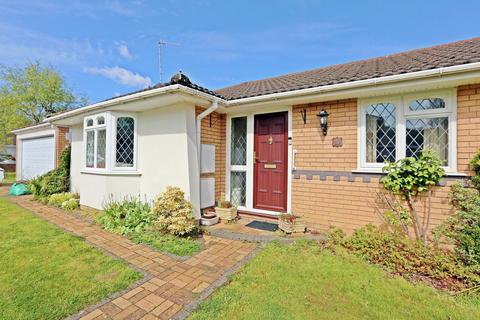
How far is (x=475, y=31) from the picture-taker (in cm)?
621

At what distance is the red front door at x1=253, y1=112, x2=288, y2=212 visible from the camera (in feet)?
19.4

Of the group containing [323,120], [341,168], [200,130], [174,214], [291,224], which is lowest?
[291,224]

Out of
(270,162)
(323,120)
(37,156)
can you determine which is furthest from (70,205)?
(37,156)

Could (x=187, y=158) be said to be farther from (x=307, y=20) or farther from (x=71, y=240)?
(x=307, y=20)

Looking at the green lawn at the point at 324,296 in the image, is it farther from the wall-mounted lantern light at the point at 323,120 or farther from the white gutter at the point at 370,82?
the white gutter at the point at 370,82

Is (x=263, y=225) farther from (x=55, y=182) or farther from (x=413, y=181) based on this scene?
(x=55, y=182)

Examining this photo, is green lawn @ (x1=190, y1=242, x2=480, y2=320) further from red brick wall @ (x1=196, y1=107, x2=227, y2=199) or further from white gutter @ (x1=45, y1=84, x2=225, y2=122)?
white gutter @ (x1=45, y1=84, x2=225, y2=122)

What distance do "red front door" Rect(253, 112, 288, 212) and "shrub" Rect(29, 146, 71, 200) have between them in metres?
8.71

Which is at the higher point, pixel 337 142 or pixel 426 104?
pixel 426 104

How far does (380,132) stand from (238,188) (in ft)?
13.2

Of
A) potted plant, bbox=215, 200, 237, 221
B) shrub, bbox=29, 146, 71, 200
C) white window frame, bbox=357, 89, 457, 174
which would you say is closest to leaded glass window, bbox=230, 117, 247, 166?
potted plant, bbox=215, 200, 237, 221

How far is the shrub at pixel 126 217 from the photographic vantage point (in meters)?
5.43

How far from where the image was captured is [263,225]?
565cm

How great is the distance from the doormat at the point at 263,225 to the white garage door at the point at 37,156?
1202 cm
